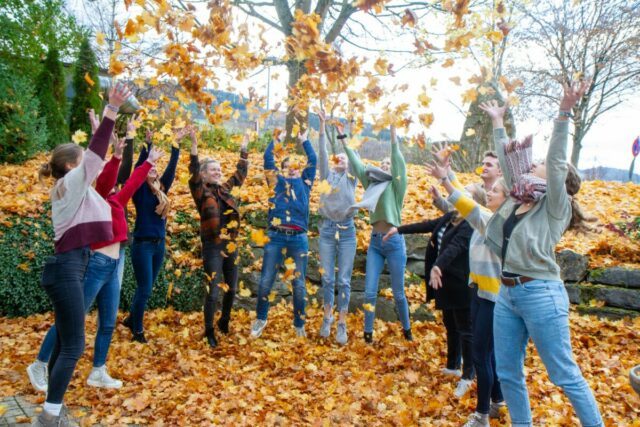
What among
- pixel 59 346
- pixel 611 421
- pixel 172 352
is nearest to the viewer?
pixel 59 346

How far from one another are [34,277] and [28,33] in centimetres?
1049

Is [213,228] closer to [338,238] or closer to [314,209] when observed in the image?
[338,238]

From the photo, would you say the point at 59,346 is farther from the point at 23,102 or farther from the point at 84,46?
the point at 84,46

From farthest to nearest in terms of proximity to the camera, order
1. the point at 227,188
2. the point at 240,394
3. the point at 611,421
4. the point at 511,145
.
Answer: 1. the point at 227,188
2. the point at 240,394
3. the point at 611,421
4. the point at 511,145

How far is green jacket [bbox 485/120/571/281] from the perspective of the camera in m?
2.95

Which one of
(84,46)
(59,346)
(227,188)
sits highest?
(84,46)

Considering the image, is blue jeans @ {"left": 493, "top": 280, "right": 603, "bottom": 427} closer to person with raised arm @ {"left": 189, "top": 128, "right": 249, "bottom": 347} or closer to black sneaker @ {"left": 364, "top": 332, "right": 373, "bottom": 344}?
black sneaker @ {"left": 364, "top": 332, "right": 373, "bottom": 344}

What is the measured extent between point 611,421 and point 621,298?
9.42ft

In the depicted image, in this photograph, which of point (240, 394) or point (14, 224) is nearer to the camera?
point (240, 394)

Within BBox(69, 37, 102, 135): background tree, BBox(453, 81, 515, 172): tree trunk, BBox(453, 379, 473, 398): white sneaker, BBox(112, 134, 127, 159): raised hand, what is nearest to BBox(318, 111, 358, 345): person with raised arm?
BBox(453, 379, 473, 398): white sneaker

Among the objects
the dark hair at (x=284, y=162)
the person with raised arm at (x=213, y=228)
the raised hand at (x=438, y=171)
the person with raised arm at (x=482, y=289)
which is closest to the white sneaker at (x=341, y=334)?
the person with raised arm at (x=213, y=228)

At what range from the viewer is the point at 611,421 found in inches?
163

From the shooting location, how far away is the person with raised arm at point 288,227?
19.3 ft

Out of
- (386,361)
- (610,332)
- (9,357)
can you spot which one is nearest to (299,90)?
(386,361)
